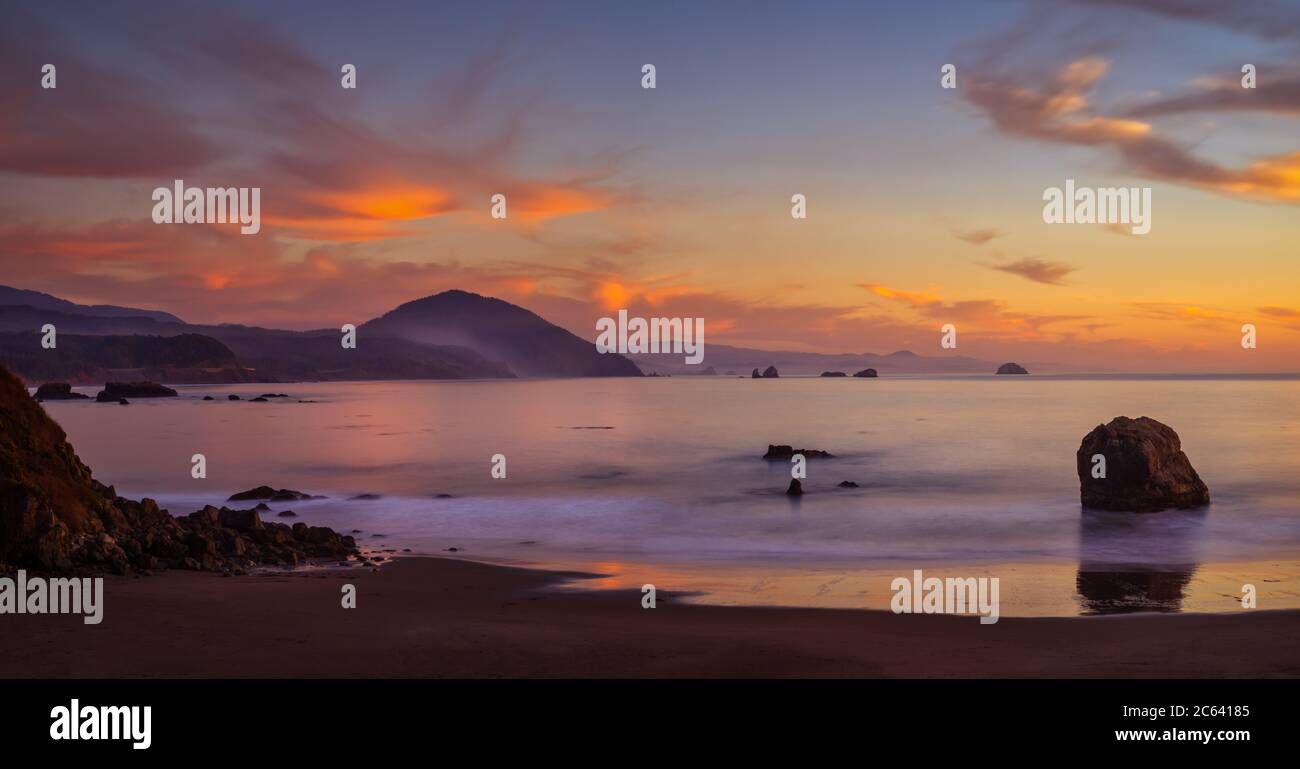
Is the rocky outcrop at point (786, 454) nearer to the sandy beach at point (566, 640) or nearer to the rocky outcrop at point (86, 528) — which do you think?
the rocky outcrop at point (86, 528)

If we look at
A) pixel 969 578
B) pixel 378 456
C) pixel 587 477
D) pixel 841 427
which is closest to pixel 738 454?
pixel 587 477

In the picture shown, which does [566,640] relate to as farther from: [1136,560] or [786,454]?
[786,454]

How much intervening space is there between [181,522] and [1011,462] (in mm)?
36775

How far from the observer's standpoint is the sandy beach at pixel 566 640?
8703 mm

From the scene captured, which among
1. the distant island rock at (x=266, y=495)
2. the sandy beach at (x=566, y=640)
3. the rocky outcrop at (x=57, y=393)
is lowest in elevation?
the sandy beach at (x=566, y=640)

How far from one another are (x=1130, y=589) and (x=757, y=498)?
16.5 m

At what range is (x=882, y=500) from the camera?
29750 mm

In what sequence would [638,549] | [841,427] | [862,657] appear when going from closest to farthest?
[862,657] < [638,549] < [841,427]

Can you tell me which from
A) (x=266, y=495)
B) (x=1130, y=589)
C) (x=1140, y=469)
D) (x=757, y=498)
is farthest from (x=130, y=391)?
(x=1130, y=589)

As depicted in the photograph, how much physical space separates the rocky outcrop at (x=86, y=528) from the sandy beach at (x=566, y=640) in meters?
1.03

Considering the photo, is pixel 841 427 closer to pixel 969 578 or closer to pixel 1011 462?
pixel 1011 462

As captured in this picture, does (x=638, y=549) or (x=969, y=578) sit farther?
(x=638, y=549)

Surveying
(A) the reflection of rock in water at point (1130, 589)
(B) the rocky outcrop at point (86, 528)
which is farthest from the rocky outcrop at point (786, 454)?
(B) the rocky outcrop at point (86, 528)

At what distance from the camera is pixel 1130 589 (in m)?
14.6
